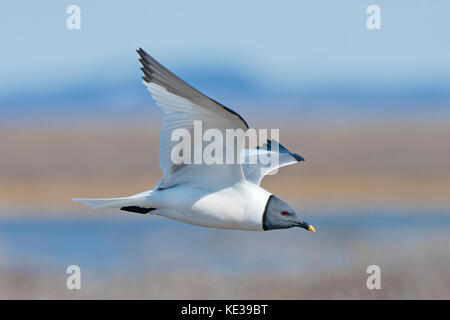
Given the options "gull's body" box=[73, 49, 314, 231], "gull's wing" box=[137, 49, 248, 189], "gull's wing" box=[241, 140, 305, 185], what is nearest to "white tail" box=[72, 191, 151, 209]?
"gull's body" box=[73, 49, 314, 231]

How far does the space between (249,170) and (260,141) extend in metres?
0.68

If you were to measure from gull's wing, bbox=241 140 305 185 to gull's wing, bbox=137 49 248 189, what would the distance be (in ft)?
2.60

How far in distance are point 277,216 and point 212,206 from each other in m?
0.48

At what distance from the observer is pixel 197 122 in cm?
498

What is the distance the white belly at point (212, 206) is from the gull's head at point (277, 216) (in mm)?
48

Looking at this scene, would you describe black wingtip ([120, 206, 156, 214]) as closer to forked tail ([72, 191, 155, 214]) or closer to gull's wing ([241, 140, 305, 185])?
forked tail ([72, 191, 155, 214])

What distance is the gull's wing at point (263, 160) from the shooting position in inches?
241

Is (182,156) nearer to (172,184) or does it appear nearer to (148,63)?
(172,184)

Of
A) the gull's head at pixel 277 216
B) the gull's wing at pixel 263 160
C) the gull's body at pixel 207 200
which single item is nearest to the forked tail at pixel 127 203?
the gull's body at pixel 207 200

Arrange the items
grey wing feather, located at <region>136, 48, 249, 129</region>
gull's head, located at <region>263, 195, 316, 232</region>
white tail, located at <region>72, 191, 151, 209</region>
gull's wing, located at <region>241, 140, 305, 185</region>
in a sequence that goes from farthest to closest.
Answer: gull's wing, located at <region>241, 140, 305, 185</region> → gull's head, located at <region>263, 195, 316, 232</region> → white tail, located at <region>72, 191, 151, 209</region> → grey wing feather, located at <region>136, 48, 249, 129</region>

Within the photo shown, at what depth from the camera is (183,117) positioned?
4.99 metres

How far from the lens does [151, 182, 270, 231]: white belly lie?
17.2 ft

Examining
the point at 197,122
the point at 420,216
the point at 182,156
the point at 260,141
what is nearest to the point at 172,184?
the point at 182,156

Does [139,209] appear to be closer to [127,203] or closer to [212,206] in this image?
[127,203]
